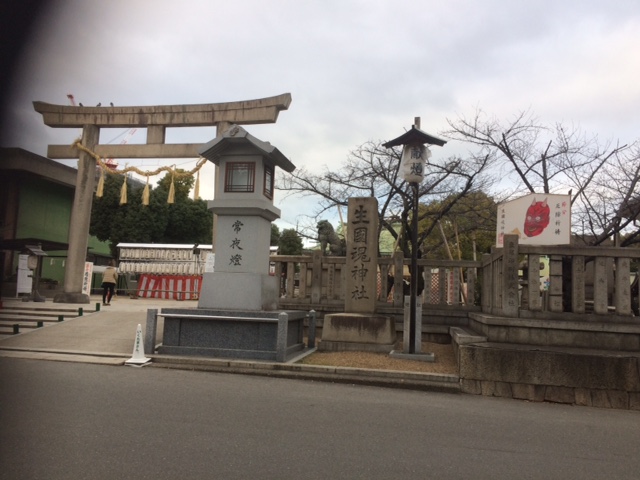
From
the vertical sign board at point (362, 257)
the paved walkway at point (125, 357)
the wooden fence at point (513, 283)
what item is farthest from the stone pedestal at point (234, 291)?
the wooden fence at point (513, 283)

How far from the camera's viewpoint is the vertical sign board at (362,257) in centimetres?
1032

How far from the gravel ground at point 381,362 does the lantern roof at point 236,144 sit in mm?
4349

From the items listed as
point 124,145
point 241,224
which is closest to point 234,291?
point 241,224

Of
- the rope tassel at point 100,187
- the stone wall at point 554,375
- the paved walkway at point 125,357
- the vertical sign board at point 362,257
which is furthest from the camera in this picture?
the rope tassel at point 100,187

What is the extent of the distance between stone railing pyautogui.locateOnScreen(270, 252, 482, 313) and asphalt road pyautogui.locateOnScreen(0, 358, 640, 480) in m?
4.91

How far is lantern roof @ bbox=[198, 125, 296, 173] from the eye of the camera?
977 cm

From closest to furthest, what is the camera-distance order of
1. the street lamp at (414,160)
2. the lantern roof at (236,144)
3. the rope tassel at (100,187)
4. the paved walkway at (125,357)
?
the paved walkway at (125,357) < the street lamp at (414,160) < the lantern roof at (236,144) < the rope tassel at (100,187)

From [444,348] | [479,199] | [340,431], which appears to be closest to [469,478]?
[340,431]

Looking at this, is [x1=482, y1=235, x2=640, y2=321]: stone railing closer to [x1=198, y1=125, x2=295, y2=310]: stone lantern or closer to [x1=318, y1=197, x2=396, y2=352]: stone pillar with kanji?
[x1=318, y1=197, x2=396, y2=352]: stone pillar with kanji

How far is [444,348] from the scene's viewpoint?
1039cm

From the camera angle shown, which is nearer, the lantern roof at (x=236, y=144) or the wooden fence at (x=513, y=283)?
the wooden fence at (x=513, y=283)

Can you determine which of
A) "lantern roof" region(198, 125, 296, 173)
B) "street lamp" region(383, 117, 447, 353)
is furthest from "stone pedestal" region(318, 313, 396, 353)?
"lantern roof" region(198, 125, 296, 173)

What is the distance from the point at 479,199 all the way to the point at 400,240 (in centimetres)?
371

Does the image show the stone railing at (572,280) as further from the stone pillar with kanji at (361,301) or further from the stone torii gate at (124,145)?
the stone torii gate at (124,145)
